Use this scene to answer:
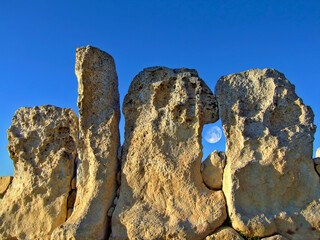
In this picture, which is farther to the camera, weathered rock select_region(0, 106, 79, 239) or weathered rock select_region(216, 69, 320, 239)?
weathered rock select_region(0, 106, 79, 239)

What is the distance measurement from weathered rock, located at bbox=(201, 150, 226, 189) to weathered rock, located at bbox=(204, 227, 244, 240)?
2.40 ft

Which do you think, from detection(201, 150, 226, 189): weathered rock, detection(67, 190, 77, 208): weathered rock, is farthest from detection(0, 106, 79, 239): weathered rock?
detection(201, 150, 226, 189): weathered rock

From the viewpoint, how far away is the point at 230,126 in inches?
209

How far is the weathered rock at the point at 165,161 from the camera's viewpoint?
484cm

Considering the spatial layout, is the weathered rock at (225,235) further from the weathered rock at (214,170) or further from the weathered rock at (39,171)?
the weathered rock at (39,171)

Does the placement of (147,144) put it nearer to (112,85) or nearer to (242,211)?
(112,85)

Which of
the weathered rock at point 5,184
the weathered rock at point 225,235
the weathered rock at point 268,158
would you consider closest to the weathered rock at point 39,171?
the weathered rock at point 5,184

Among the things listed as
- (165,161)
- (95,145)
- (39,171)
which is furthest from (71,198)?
(165,161)

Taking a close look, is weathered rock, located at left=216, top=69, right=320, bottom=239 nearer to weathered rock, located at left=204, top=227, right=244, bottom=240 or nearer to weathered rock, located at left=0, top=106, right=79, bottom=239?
weathered rock, located at left=204, top=227, right=244, bottom=240

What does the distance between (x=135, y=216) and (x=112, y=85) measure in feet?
7.94

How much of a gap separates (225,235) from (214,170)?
1046 mm

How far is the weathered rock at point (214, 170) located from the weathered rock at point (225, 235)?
0.73 meters

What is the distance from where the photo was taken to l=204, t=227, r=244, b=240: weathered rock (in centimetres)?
457

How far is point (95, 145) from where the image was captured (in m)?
5.56
